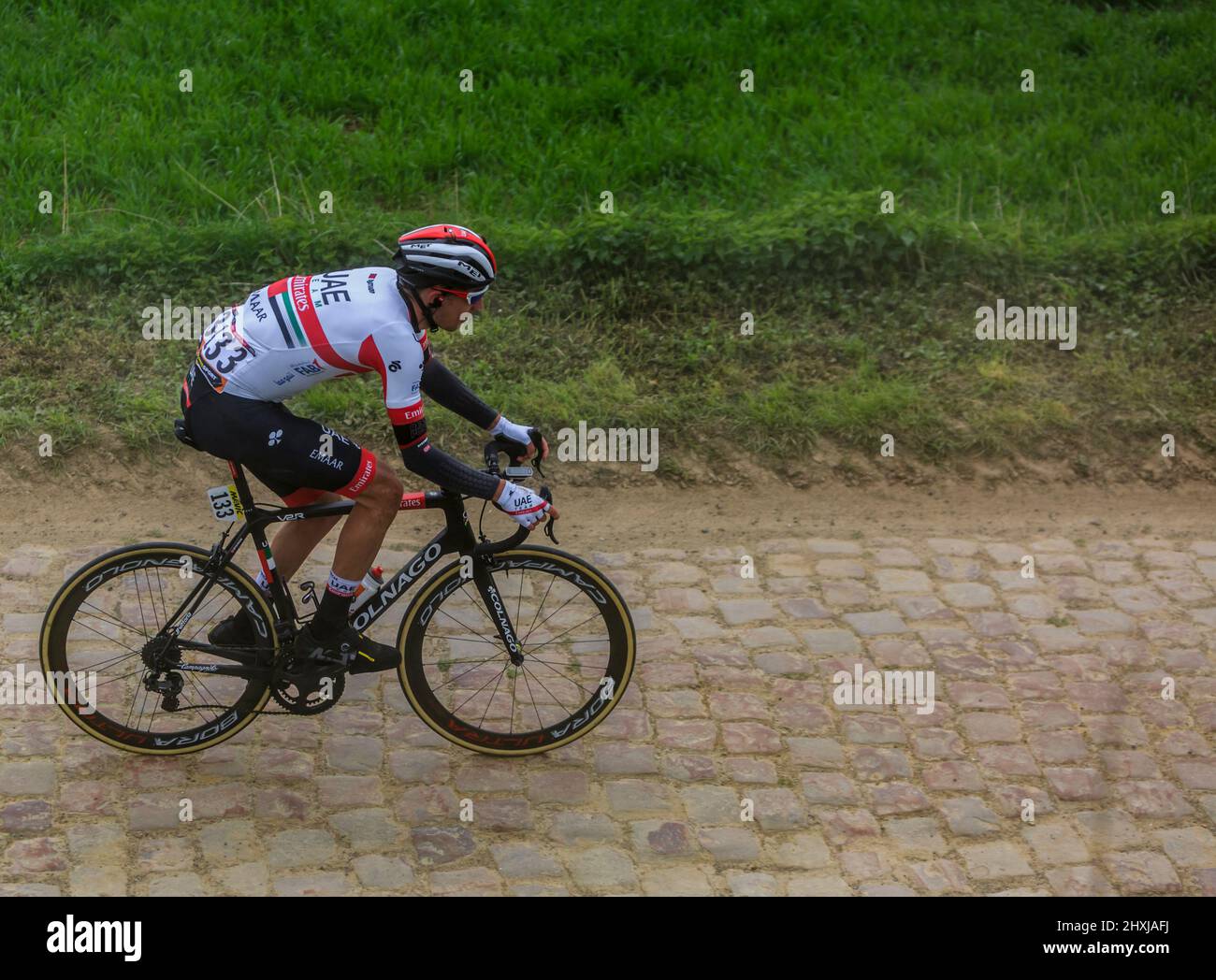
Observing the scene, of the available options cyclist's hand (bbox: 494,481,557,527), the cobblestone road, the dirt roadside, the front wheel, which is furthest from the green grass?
cyclist's hand (bbox: 494,481,557,527)

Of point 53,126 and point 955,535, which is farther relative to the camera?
point 53,126

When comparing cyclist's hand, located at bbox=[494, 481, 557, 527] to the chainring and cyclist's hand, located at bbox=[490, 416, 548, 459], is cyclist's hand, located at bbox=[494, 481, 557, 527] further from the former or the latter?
the chainring

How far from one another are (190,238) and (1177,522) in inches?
258

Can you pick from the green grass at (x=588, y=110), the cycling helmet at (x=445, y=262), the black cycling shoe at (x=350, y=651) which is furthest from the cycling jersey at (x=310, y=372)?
the green grass at (x=588, y=110)

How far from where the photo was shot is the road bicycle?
5.28 m

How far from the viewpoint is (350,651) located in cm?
550

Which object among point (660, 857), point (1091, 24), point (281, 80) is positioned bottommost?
point (660, 857)

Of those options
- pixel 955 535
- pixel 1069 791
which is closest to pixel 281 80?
pixel 955 535

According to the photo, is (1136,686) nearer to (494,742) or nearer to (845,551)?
(845,551)

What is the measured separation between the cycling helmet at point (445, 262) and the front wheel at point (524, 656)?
1087mm

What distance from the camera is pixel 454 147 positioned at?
33.3ft

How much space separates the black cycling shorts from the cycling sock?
1.35 ft

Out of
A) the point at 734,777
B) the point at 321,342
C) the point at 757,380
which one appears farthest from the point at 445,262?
the point at 757,380

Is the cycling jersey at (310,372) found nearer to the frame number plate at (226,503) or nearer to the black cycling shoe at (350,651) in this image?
the frame number plate at (226,503)
